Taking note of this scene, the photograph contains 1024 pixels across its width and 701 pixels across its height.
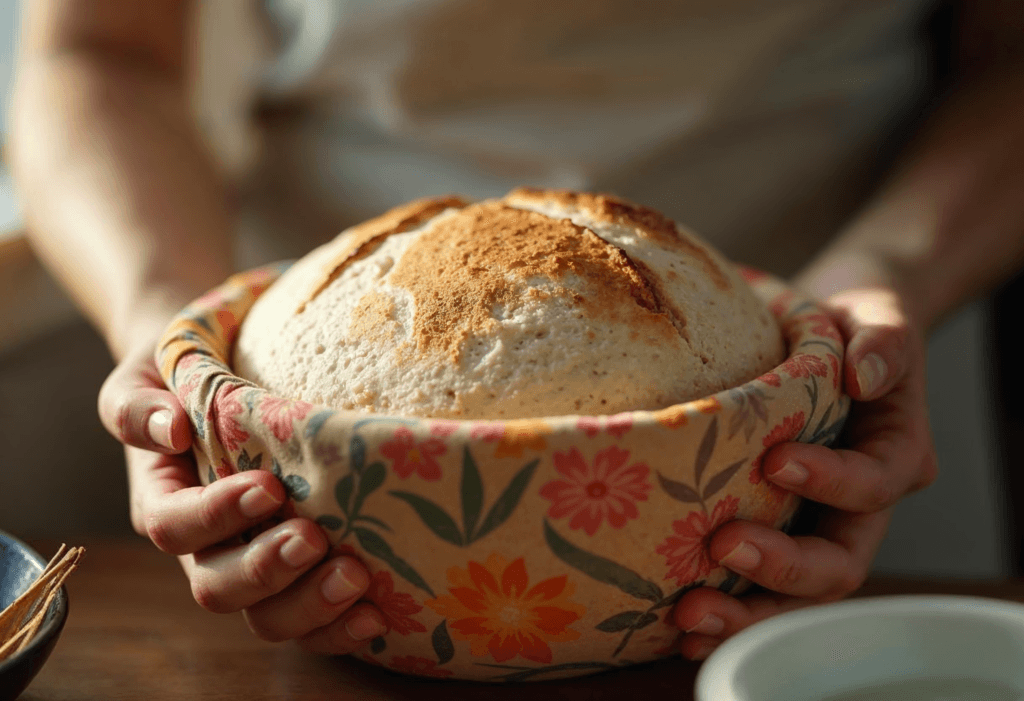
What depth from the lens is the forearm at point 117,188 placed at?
107 cm

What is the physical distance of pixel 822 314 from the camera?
0.79m

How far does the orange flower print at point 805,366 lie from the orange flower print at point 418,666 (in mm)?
313

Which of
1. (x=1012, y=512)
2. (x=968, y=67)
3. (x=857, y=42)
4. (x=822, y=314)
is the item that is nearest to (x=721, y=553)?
(x=822, y=314)

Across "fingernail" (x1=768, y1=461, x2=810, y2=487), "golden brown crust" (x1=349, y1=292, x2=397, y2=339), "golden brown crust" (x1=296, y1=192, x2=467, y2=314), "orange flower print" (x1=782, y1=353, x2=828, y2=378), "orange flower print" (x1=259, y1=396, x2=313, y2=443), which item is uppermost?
"golden brown crust" (x1=296, y1=192, x2=467, y2=314)

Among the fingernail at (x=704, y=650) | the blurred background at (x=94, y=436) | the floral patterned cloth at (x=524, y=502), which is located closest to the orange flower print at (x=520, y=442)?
the floral patterned cloth at (x=524, y=502)

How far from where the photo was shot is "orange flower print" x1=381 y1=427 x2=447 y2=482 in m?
0.55

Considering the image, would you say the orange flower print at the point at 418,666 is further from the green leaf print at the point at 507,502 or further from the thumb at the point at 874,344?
the thumb at the point at 874,344

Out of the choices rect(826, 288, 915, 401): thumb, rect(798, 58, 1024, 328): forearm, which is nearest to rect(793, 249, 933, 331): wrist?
rect(798, 58, 1024, 328): forearm

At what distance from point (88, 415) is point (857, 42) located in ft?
4.27

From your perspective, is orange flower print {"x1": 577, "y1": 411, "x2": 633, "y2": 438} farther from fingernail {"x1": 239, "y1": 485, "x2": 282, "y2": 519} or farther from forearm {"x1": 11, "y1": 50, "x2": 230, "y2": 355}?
forearm {"x1": 11, "y1": 50, "x2": 230, "y2": 355}

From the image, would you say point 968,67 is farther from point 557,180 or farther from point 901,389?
point 901,389

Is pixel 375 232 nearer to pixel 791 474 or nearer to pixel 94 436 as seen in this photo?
pixel 791 474

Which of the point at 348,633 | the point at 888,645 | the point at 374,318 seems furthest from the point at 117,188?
the point at 888,645

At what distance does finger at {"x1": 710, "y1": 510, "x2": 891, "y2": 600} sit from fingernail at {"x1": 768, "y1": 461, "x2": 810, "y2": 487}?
4cm
